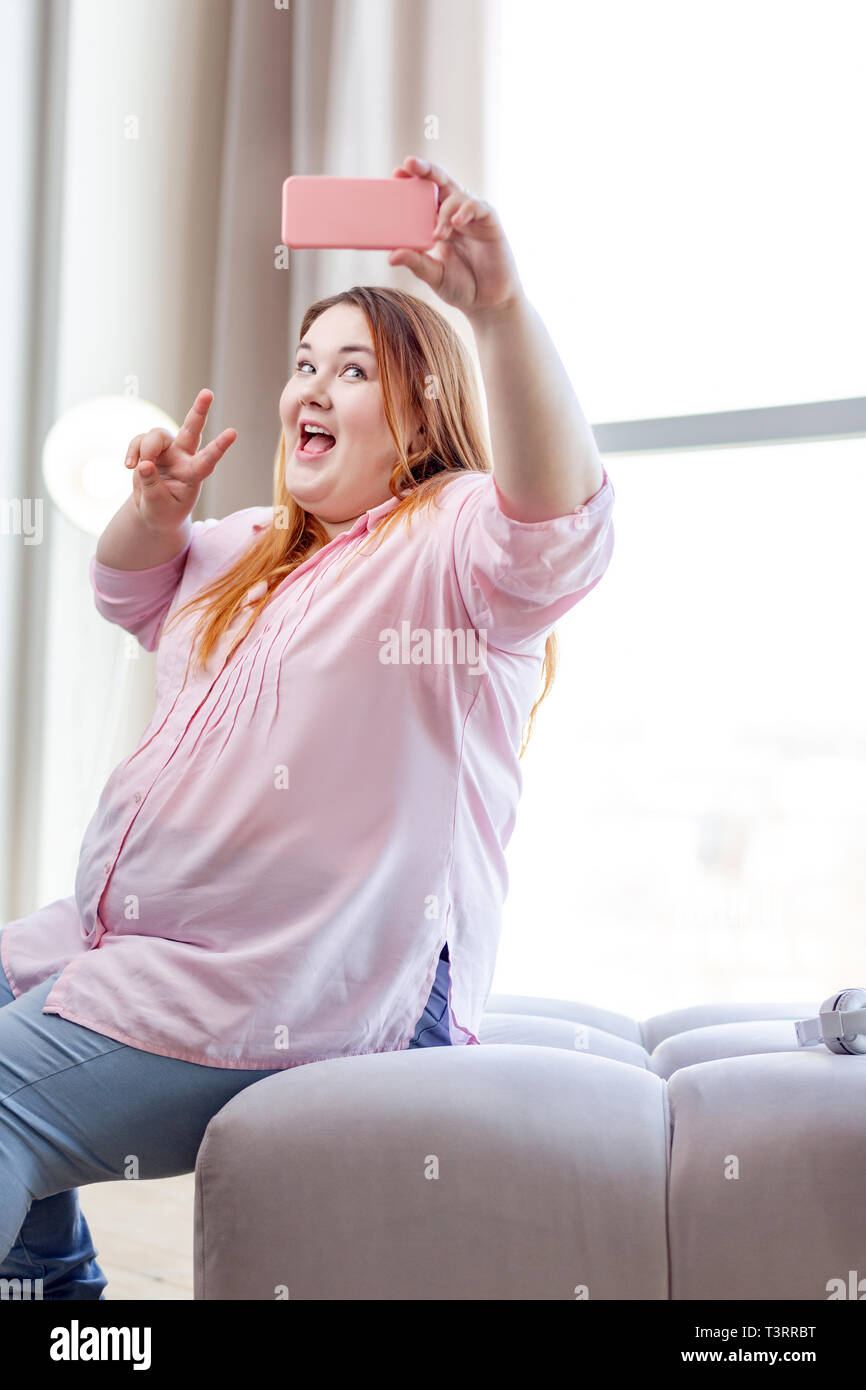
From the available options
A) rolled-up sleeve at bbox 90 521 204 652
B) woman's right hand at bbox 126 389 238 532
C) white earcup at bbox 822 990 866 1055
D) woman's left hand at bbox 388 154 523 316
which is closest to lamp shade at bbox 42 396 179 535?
rolled-up sleeve at bbox 90 521 204 652

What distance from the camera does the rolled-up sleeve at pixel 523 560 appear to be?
0.75 metres

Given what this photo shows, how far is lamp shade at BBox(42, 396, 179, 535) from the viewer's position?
1.72 meters

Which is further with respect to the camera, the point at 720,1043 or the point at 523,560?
the point at 720,1043

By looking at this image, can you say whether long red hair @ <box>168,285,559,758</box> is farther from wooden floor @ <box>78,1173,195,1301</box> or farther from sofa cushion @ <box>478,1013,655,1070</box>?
wooden floor @ <box>78,1173,195,1301</box>

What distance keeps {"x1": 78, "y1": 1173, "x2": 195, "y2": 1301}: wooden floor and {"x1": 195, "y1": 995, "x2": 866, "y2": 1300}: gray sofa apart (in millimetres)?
604

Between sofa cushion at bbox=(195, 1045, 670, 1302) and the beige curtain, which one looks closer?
sofa cushion at bbox=(195, 1045, 670, 1302)

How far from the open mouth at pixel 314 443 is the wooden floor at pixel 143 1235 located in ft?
2.67

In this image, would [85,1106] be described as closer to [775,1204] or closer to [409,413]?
[775,1204]

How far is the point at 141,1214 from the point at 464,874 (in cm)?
99

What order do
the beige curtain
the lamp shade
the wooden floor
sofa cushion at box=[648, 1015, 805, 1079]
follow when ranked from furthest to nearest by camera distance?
the beige curtain, the lamp shade, the wooden floor, sofa cushion at box=[648, 1015, 805, 1079]

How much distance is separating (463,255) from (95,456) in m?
1.17

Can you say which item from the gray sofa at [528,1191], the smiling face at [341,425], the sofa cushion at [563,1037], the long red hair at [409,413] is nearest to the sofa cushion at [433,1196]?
the gray sofa at [528,1191]

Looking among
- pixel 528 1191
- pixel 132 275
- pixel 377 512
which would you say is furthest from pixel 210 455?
pixel 132 275

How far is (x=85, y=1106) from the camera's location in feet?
2.52
